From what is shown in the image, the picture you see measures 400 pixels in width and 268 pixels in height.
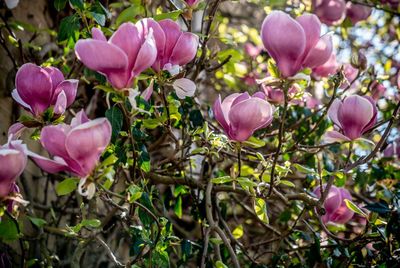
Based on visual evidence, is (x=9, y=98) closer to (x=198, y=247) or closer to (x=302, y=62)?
(x=198, y=247)

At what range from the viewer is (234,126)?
0.85 meters

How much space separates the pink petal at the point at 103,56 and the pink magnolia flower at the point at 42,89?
13 cm

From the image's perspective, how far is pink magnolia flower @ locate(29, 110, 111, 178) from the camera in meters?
0.66

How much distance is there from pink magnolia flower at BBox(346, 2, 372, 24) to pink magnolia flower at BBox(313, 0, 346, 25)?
0.11 meters

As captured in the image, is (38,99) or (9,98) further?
(9,98)

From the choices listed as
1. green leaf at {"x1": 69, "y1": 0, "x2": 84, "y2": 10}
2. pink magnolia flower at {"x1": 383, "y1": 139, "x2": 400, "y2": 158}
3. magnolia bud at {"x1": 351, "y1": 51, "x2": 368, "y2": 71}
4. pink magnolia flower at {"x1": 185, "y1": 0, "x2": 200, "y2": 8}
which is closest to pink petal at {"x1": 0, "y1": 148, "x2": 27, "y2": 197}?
green leaf at {"x1": 69, "y1": 0, "x2": 84, "y2": 10}

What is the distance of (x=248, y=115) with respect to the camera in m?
0.82

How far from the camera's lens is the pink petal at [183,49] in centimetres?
83

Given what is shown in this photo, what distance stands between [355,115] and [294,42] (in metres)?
0.23

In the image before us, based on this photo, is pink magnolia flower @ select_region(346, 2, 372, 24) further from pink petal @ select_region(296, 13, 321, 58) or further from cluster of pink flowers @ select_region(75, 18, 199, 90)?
cluster of pink flowers @ select_region(75, 18, 199, 90)

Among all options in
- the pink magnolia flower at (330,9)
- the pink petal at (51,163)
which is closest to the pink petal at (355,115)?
the pink petal at (51,163)

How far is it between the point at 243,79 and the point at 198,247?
2.54ft

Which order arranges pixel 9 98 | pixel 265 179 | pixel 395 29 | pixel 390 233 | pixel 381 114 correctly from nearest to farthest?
pixel 390 233 → pixel 265 179 → pixel 9 98 → pixel 381 114 → pixel 395 29

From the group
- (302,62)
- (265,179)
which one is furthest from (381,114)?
(302,62)
